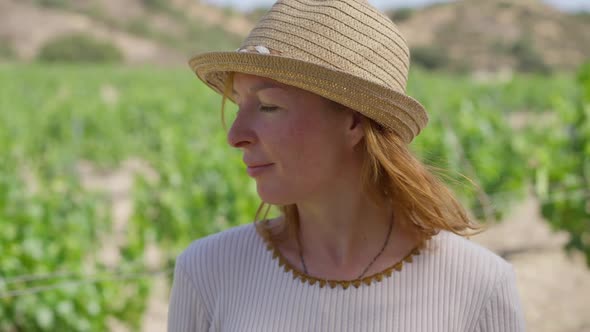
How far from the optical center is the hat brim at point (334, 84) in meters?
1.30

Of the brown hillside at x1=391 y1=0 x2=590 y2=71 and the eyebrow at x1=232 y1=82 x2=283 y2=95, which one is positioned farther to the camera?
the brown hillside at x1=391 y1=0 x2=590 y2=71

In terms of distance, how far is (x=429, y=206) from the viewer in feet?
4.84

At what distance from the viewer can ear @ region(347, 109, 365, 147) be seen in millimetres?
1431

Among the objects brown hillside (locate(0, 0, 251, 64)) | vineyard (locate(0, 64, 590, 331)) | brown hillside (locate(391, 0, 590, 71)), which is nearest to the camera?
vineyard (locate(0, 64, 590, 331))

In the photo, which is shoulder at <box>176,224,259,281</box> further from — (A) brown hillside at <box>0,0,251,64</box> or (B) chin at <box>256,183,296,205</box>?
(A) brown hillside at <box>0,0,251,64</box>

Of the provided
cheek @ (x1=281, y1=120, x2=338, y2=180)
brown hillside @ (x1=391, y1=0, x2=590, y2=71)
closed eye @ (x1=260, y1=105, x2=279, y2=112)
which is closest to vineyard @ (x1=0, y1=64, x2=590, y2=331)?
cheek @ (x1=281, y1=120, x2=338, y2=180)

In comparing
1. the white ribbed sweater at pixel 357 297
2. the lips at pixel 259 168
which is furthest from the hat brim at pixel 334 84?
the white ribbed sweater at pixel 357 297

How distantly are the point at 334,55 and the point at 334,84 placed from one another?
52 millimetres

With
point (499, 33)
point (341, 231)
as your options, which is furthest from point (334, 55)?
point (499, 33)

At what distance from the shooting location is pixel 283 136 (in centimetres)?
135

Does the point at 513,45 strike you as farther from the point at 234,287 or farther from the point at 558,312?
the point at 234,287

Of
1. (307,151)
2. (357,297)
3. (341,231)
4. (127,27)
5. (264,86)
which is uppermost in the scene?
(127,27)

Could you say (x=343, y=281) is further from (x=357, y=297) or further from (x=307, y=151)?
(x=307, y=151)

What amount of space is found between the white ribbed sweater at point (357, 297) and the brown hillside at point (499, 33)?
→ 55.1m
